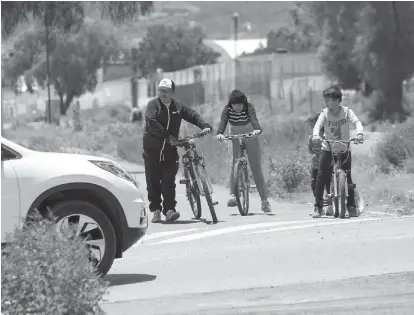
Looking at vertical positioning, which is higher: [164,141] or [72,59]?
[164,141]

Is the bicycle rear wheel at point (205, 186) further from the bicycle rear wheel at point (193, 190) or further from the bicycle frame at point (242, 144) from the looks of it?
the bicycle frame at point (242, 144)

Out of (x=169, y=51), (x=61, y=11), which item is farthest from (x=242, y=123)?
(x=169, y=51)

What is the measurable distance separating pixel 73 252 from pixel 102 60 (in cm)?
11029

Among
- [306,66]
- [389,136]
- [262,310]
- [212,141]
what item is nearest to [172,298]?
[262,310]

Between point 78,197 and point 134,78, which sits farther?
point 134,78

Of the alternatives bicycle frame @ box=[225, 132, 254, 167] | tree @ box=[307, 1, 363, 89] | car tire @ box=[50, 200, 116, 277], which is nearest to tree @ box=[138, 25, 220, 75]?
tree @ box=[307, 1, 363, 89]

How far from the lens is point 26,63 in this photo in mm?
115562

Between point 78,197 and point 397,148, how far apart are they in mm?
14415

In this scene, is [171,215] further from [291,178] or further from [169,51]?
[169,51]

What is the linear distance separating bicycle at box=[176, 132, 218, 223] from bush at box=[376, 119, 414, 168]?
7.94 m

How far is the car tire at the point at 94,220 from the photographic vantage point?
988 cm

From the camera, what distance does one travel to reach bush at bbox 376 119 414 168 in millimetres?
23406

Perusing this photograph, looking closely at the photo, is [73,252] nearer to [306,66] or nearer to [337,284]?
[337,284]

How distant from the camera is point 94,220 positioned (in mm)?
9992
